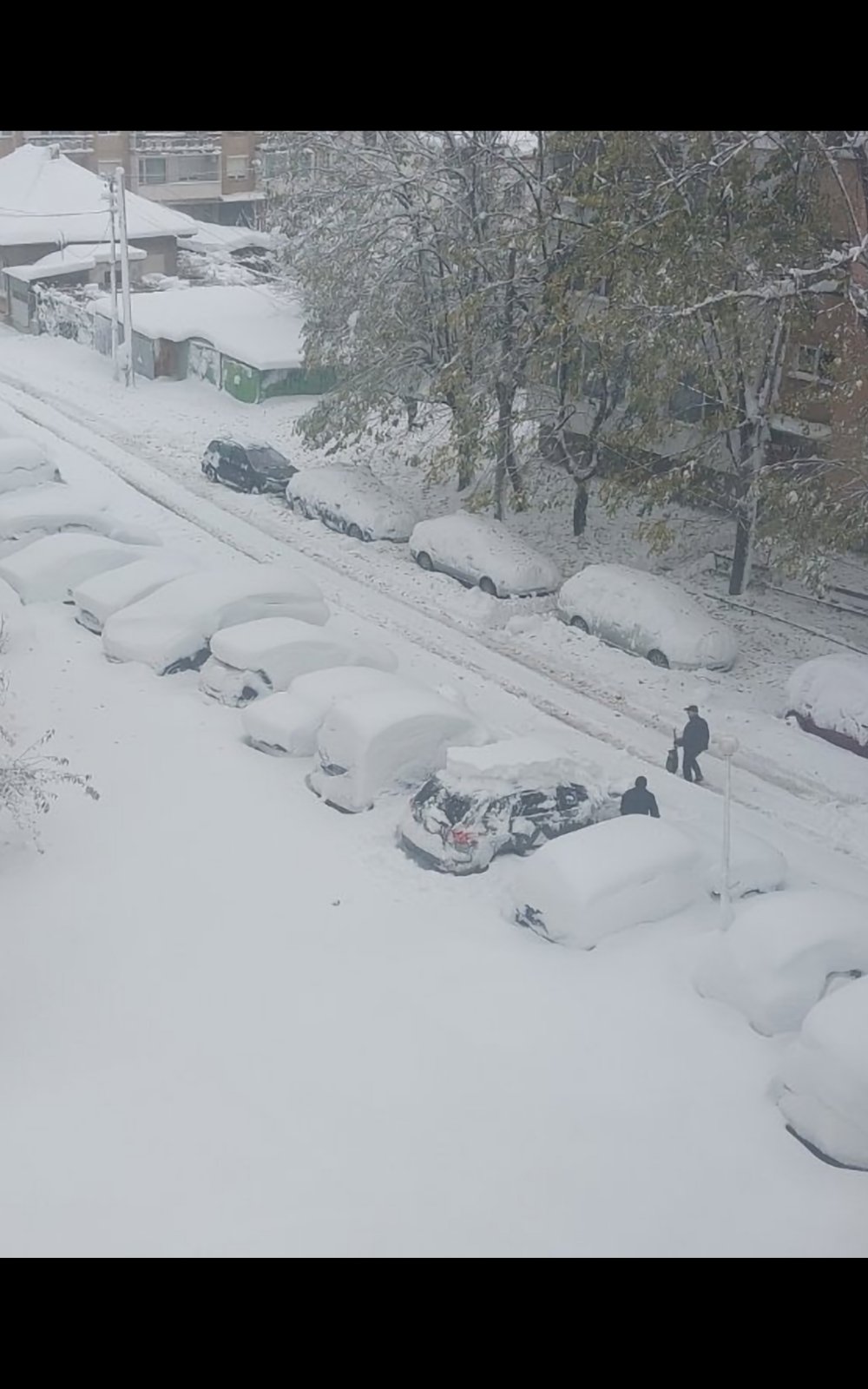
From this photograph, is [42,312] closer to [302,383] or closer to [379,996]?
[302,383]

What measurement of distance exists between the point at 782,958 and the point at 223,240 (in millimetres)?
46831

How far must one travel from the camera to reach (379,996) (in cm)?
1227

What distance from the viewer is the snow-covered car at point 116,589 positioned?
20.4 metres

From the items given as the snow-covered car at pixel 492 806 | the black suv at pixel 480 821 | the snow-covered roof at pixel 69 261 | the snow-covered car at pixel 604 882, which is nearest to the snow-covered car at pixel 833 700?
the snow-covered car at pixel 492 806

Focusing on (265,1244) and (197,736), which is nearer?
(265,1244)

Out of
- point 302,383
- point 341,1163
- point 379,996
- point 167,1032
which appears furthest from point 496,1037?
point 302,383

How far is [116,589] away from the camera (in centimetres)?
2066

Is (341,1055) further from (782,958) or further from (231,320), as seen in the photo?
(231,320)

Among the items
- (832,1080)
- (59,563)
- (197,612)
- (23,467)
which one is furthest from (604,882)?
(23,467)

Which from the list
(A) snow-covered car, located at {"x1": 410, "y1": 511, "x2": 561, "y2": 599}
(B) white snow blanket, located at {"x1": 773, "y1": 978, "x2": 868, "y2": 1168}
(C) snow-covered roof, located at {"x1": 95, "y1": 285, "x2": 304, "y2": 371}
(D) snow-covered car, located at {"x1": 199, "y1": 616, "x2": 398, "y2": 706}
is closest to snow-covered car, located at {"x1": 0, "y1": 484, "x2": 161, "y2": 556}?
(A) snow-covered car, located at {"x1": 410, "y1": 511, "x2": 561, "y2": 599}

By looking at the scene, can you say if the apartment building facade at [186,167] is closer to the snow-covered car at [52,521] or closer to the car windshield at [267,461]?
the car windshield at [267,461]

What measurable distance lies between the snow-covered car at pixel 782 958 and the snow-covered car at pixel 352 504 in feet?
48.3

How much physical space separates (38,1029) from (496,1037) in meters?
4.00

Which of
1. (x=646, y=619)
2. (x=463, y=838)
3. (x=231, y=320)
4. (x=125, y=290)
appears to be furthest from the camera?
(x=231, y=320)
